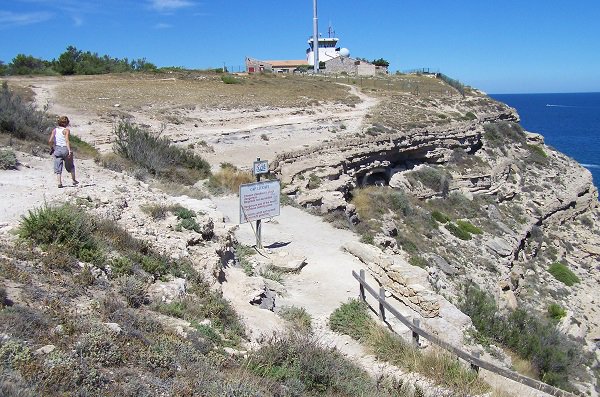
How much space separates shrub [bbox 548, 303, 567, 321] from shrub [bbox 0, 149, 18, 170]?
17308mm

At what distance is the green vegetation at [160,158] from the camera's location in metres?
17.3

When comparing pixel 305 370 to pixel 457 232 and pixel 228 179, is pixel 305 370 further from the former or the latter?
pixel 457 232

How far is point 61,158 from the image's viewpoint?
35.2 feet

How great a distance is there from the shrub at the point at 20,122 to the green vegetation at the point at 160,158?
7.97 ft

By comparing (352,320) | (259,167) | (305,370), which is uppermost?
(259,167)

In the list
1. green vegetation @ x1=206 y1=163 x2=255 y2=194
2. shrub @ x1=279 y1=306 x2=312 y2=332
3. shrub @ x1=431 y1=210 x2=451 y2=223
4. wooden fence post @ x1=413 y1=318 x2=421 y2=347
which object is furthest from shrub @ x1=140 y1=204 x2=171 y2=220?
shrub @ x1=431 y1=210 x2=451 y2=223

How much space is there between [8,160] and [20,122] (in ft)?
13.5

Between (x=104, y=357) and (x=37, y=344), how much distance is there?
593mm

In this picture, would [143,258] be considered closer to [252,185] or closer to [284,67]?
[252,185]

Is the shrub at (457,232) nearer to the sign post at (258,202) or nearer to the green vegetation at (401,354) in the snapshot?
the sign post at (258,202)

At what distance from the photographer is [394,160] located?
94.2 ft

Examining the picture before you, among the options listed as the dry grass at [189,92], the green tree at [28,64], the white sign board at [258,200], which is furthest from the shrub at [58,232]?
the green tree at [28,64]

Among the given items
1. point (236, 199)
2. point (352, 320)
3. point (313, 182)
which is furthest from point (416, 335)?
point (313, 182)

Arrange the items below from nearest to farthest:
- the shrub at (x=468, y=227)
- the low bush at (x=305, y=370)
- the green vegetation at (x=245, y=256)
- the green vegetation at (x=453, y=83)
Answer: the low bush at (x=305, y=370) → the green vegetation at (x=245, y=256) → the shrub at (x=468, y=227) → the green vegetation at (x=453, y=83)
